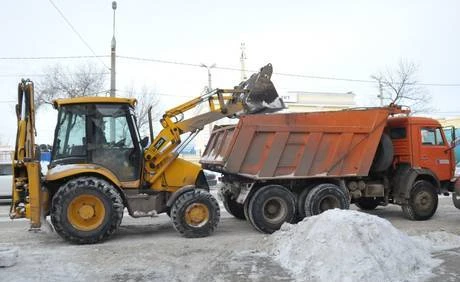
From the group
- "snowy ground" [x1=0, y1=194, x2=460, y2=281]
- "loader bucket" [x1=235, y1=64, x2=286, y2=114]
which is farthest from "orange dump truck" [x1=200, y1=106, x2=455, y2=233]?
"snowy ground" [x1=0, y1=194, x2=460, y2=281]

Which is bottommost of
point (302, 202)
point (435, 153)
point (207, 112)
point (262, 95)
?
point (302, 202)

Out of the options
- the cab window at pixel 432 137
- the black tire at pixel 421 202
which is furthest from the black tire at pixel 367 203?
the cab window at pixel 432 137

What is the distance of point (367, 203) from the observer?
1491 centimetres

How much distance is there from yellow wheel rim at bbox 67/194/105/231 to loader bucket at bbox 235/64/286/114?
374 cm

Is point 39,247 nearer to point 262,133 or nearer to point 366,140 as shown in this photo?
point 262,133

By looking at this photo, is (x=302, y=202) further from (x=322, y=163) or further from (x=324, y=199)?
(x=322, y=163)

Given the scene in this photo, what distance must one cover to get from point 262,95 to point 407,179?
13.7ft

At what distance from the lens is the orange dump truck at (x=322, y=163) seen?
1149cm

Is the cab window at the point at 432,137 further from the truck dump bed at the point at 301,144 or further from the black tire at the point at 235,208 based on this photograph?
the black tire at the point at 235,208

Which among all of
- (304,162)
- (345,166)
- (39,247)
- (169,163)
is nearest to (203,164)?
(169,163)

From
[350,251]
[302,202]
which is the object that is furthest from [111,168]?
[350,251]

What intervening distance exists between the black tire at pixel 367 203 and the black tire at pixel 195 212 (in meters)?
5.14

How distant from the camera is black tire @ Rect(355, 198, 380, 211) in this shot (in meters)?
14.5

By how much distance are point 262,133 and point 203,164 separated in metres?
1.95
